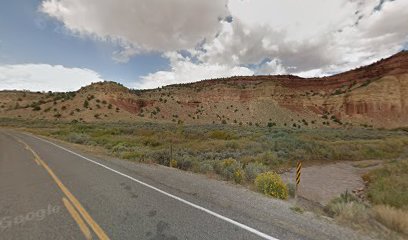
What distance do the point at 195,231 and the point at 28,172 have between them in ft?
28.5

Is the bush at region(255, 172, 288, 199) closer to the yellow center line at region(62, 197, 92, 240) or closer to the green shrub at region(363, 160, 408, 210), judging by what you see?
the green shrub at region(363, 160, 408, 210)

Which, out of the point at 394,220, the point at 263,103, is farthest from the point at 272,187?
the point at 263,103

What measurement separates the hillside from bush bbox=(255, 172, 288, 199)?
174ft

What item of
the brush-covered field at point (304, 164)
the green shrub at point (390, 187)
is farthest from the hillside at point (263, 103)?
the green shrub at point (390, 187)

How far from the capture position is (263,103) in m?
77.3

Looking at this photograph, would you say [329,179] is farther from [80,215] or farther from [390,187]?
[80,215]

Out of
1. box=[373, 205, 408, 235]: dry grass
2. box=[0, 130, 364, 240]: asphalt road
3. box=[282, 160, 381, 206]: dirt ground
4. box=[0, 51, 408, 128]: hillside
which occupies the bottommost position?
box=[282, 160, 381, 206]: dirt ground

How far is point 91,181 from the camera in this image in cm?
816

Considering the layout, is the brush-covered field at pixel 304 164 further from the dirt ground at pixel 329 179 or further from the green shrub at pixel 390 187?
the dirt ground at pixel 329 179

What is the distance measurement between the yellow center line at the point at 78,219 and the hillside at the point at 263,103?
5641cm

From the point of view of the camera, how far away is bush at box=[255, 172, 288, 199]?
7.54 metres

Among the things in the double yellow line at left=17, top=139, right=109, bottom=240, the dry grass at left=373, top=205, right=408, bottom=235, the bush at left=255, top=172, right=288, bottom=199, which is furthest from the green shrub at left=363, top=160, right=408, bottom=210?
the double yellow line at left=17, top=139, right=109, bottom=240

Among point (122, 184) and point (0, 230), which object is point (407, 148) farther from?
point (0, 230)

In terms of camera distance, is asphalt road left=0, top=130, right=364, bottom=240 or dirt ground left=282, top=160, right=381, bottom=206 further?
dirt ground left=282, top=160, right=381, bottom=206
